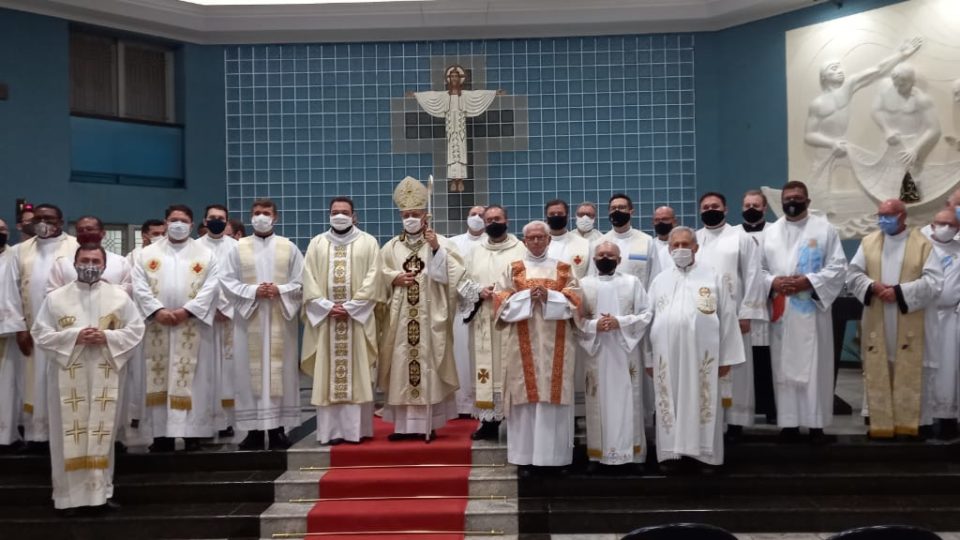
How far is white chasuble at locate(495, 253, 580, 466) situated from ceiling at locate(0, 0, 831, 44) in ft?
18.3

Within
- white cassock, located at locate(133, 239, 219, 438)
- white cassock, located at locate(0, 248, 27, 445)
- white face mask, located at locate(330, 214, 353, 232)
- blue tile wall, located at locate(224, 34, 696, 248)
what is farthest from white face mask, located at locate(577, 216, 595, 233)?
white cassock, located at locate(0, 248, 27, 445)

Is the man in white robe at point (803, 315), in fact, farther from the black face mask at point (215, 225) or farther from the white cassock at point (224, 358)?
the black face mask at point (215, 225)

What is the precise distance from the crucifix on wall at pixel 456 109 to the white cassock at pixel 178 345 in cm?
468

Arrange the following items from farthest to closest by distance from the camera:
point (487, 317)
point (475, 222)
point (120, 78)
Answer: point (120, 78) → point (475, 222) → point (487, 317)

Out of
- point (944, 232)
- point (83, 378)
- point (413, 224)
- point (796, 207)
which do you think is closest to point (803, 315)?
point (796, 207)

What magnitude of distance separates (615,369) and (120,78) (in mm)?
8292

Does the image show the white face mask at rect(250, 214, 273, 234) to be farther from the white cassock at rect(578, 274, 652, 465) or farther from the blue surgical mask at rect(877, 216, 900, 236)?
the blue surgical mask at rect(877, 216, 900, 236)

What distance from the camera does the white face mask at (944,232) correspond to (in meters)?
7.32

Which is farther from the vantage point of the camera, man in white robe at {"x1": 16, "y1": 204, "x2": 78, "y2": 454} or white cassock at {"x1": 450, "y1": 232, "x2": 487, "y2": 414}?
white cassock at {"x1": 450, "y1": 232, "x2": 487, "y2": 414}

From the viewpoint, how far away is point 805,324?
7156mm

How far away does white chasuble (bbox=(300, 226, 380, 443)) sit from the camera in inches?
291

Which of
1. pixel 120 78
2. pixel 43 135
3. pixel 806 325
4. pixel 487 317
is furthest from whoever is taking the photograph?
pixel 120 78

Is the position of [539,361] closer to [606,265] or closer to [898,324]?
[606,265]

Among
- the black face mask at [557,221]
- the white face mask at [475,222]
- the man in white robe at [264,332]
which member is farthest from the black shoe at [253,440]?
the black face mask at [557,221]
